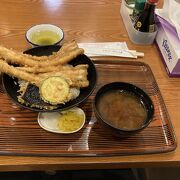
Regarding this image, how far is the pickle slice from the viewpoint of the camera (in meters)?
0.76

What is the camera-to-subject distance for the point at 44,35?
103 centimetres

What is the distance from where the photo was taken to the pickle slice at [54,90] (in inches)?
29.8

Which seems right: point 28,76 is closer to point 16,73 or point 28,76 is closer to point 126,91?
point 16,73

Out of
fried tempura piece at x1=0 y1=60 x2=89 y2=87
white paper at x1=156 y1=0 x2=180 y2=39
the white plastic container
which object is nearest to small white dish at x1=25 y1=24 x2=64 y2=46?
fried tempura piece at x1=0 y1=60 x2=89 y2=87

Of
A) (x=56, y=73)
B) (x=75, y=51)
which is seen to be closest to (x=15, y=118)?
(x=56, y=73)

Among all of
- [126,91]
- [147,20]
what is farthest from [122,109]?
[147,20]

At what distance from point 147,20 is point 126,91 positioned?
14.8 inches

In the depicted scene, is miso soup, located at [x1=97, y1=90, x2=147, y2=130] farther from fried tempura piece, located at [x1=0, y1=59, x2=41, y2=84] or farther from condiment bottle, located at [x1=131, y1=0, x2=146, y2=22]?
condiment bottle, located at [x1=131, y1=0, x2=146, y2=22]

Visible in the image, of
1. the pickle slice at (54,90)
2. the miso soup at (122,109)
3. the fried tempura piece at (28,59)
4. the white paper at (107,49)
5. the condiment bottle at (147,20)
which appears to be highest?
the condiment bottle at (147,20)

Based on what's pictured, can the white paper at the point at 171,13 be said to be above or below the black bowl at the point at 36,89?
above

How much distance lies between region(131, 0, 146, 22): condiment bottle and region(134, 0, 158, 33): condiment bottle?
0.14ft

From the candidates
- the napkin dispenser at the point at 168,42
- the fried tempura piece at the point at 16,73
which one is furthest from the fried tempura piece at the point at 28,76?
the napkin dispenser at the point at 168,42

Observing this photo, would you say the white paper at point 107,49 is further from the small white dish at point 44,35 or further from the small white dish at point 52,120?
the small white dish at point 52,120

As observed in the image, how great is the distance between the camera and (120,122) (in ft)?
2.38
